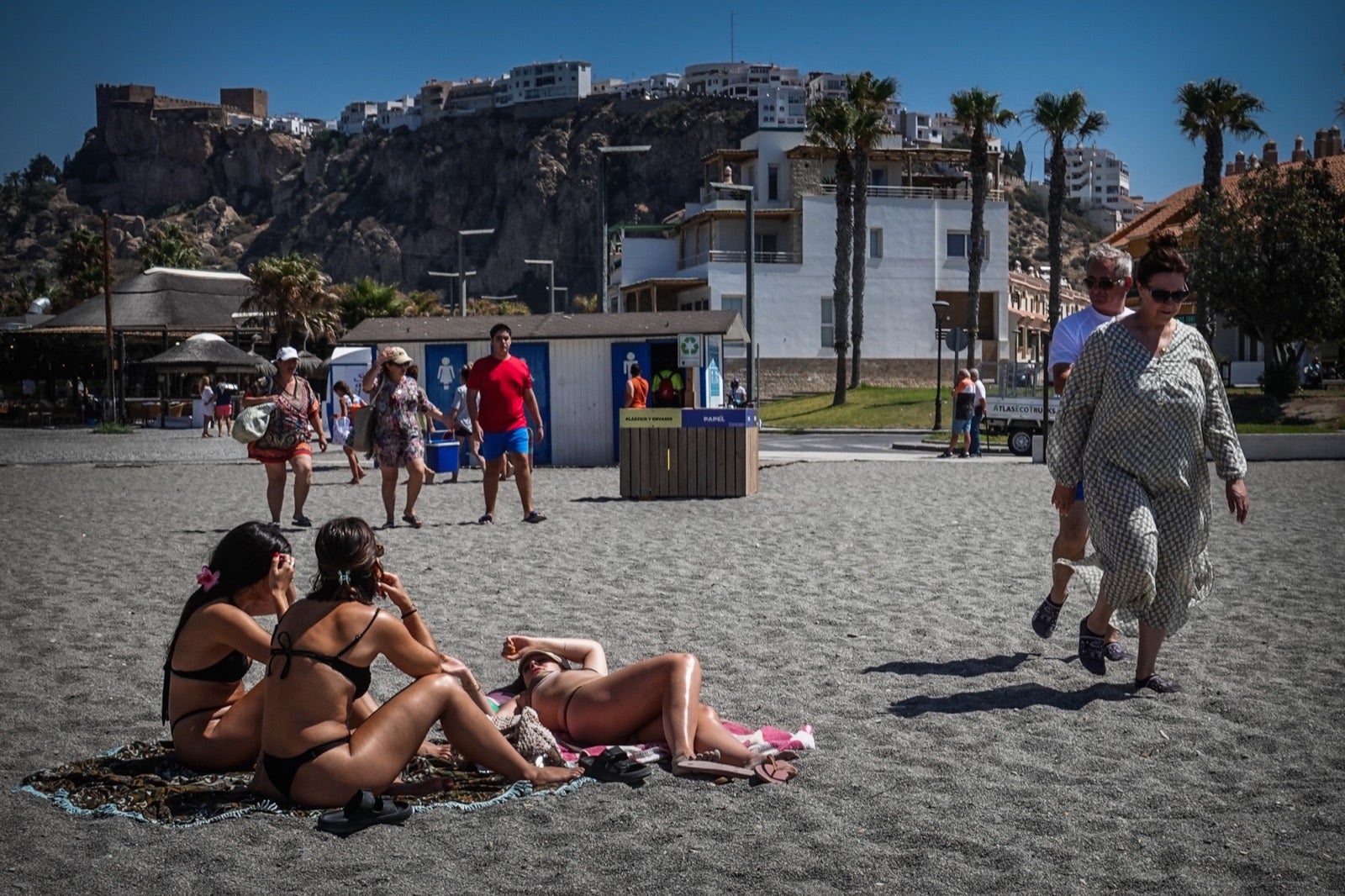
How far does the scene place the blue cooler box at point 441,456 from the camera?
19.5m

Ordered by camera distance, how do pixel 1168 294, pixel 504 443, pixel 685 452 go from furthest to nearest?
1. pixel 685 452
2. pixel 504 443
3. pixel 1168 294

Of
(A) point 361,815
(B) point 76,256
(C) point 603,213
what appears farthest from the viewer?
(B) point 76,256

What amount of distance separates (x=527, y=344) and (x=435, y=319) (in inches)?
74.5

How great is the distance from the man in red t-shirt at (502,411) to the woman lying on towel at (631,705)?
301 inches

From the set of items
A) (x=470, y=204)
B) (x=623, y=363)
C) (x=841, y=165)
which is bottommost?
(x=623, y=363)

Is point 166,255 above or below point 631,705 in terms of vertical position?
above

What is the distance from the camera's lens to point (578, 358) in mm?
23500

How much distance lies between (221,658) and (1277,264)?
42.3 metres

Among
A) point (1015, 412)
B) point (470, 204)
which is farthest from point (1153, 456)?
point (470, 204)

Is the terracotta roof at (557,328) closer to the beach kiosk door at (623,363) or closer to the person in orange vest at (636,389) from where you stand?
the beach kiosk door at (623,363)

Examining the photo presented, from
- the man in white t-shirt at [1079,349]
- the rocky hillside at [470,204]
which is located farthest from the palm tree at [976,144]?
the rocky hillside at [470,204]

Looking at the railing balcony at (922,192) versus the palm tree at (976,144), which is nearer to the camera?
the palm tree at (976,144)

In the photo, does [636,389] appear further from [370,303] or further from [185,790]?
[370,303]

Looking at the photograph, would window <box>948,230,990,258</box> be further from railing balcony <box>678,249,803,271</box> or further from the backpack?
the backpack
